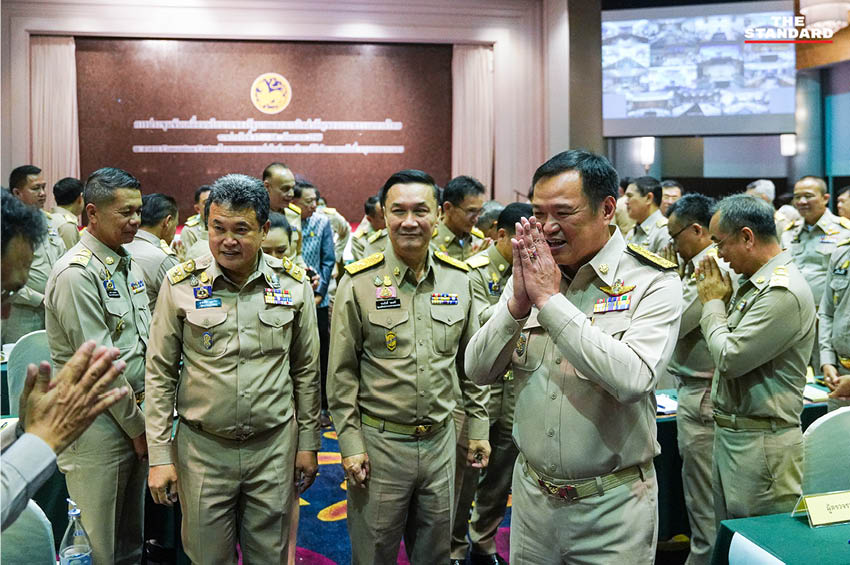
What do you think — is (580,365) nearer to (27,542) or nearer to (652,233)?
(27,542)

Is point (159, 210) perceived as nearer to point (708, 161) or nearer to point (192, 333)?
point (192, 333)

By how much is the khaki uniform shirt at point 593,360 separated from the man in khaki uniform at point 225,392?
0.83 m

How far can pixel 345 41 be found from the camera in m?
9.17

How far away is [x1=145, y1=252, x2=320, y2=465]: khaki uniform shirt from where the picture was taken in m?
2.42

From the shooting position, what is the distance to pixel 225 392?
7.91 ft

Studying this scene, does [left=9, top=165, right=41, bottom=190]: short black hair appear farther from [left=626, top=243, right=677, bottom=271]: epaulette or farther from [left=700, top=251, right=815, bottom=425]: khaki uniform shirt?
[left=626, top=243, right=677, bottom=271]: epaulette

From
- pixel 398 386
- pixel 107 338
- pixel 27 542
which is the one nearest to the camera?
pixel 27 542

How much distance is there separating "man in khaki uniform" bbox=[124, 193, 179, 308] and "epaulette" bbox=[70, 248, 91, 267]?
0.63 metres

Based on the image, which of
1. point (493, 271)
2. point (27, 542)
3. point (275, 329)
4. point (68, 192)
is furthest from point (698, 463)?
point (68, 192)

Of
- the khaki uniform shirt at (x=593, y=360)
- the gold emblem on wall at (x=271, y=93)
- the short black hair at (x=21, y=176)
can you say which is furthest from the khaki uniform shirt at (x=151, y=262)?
the gold emblem on wall at (x=271, y=93)

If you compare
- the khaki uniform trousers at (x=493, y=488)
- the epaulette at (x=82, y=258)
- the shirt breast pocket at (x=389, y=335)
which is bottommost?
the khaki uniform trousers at (x=493, y=488)

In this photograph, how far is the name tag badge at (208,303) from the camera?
2.44 m

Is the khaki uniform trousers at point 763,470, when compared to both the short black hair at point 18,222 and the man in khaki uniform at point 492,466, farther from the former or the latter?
the short black hair at point 18,222

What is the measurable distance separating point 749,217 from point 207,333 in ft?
6.59
